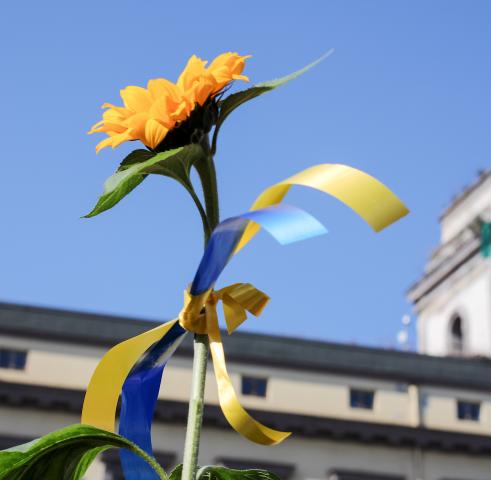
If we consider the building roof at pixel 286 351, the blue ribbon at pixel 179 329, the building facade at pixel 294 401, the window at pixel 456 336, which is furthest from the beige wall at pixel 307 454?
the blue ribbon at pixel 179 329

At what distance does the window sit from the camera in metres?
41.0

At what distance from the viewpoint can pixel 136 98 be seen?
6.92ft

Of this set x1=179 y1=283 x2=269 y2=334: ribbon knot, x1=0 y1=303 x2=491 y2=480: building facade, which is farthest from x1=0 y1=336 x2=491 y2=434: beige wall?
x1=179 y1=283 x2=269 y2=334: ribbon knot

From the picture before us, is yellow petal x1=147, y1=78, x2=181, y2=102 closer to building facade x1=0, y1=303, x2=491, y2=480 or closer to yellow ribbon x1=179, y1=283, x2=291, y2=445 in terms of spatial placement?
yellow ribbon x1=179, y1=283, x2=291, y2=445

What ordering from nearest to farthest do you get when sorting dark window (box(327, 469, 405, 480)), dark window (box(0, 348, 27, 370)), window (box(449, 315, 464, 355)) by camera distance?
1. dark window (box(0, 348, 27, 370))
2. dark window (box(327, 469, 405, 480))
3. window (box(449, 315, 464, 355))

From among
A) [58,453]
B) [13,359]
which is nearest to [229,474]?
[58,453]

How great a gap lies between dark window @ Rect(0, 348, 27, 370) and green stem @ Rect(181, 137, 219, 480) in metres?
24.3

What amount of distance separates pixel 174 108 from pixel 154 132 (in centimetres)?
6

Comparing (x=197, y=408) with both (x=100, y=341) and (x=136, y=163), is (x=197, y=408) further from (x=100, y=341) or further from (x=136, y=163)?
(x=100, y=341)

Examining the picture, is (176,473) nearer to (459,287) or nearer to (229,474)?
(229,474)

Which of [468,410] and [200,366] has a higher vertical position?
[468,410]

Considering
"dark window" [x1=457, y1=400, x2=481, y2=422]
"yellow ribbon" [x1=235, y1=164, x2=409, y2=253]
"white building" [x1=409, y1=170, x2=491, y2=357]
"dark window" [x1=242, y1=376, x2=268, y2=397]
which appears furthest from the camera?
"white building" [x1=409, y1=170, x2=491, y2=357]

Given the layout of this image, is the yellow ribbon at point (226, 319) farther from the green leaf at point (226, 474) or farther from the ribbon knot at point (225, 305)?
the green leaf at point (226, 474)

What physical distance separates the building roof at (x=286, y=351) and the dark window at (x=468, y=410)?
42 cm
